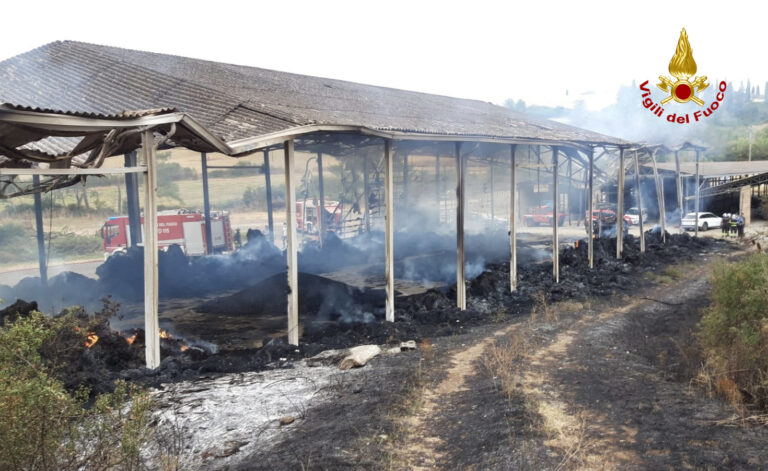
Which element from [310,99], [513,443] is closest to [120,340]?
[513,443]

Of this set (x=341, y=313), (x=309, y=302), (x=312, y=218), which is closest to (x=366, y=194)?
(x=312, y=218)

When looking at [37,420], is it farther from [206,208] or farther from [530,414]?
[206,208]

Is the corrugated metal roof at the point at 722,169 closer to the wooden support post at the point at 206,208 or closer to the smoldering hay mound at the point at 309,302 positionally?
the wooden support post at the point at 206,208

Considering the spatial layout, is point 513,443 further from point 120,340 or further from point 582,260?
point 582,260

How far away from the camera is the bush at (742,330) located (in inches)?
266

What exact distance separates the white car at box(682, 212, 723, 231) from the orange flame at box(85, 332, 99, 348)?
28.8 metres

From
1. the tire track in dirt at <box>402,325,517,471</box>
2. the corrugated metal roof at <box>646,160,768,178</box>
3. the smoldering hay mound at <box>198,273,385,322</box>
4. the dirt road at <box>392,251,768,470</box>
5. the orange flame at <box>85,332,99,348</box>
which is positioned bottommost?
the tire track in dirt at <box>402,325,517,471</box>

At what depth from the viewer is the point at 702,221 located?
97.3 feet

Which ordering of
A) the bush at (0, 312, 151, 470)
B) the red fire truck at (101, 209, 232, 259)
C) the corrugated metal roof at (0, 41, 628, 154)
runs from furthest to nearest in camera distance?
the red fire truck at (101, 209, 232, 259) → the corrugated metal roof at (0, 41, 628, 154) → the bush at (0, 312, 151, 470)

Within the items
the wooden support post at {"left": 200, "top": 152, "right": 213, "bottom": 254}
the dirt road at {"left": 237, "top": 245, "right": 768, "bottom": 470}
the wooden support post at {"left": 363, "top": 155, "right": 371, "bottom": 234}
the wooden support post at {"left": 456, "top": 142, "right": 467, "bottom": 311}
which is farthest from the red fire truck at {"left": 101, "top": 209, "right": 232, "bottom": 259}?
the dirt road at {"left": 237, "top": 245, "right": 768, "bottom": 470}

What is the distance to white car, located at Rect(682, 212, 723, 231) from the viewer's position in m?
29.4

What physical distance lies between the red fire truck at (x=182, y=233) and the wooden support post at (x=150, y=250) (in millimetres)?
13303

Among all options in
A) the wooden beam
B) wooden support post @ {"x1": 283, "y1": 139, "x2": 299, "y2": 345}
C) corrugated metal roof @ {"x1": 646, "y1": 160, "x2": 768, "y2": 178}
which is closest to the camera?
the wooden beam

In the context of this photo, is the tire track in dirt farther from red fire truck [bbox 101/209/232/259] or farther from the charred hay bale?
red fire truck [bbox 101/209/232/259]
